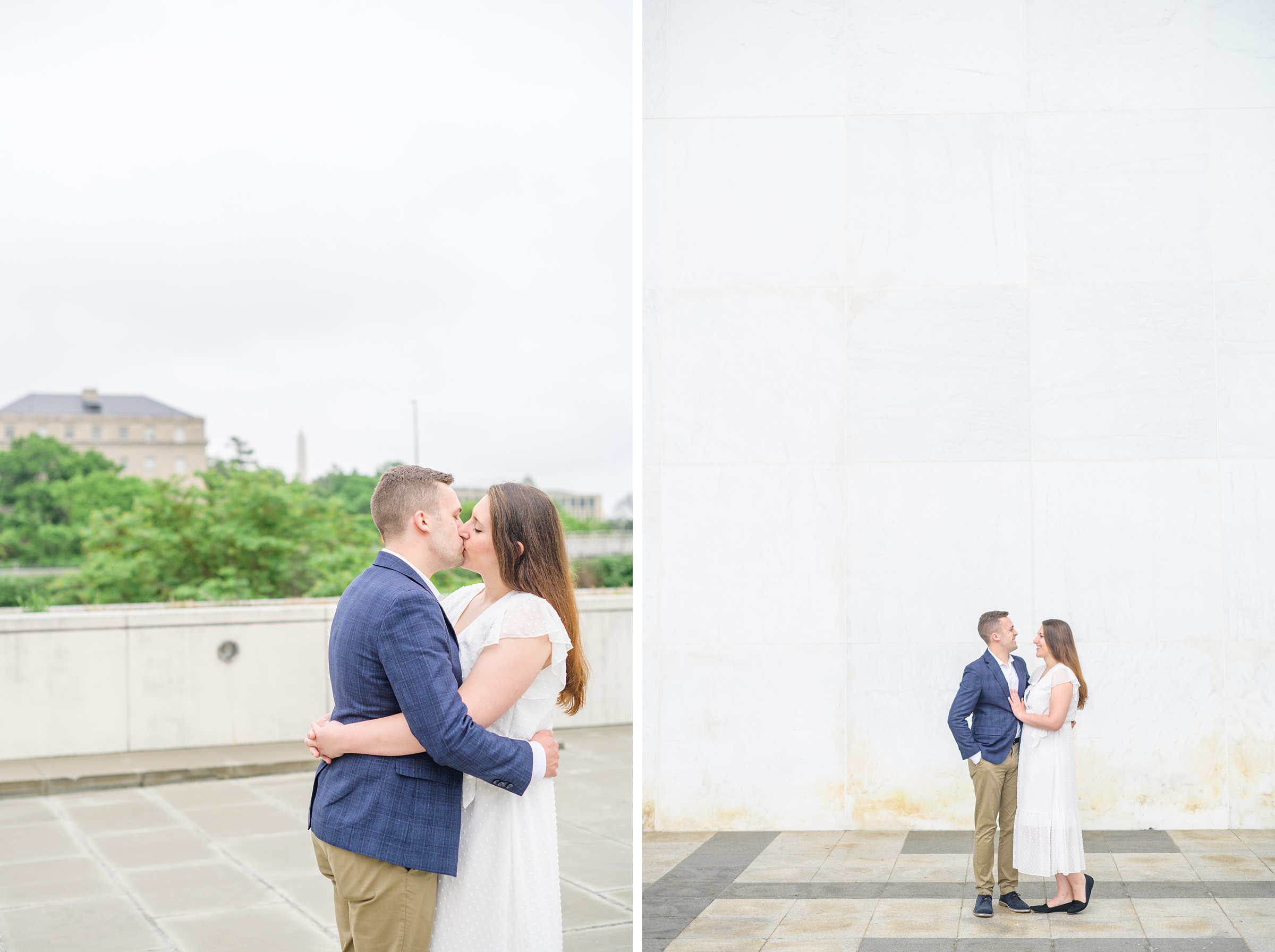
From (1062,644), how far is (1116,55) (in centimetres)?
370

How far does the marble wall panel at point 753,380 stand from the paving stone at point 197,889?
10.3 feet

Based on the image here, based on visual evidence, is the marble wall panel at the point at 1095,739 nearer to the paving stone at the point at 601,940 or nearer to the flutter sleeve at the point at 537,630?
the paving stone at the point at 601,940

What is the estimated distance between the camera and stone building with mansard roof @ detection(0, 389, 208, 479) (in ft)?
277

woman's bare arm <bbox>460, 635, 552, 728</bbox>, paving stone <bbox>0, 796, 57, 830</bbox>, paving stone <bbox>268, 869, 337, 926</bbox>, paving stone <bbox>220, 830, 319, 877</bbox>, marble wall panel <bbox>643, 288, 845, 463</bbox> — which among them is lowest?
paving stone <bbox>0, 796, 57, 830</bbox>

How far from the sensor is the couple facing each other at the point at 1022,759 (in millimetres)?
4949

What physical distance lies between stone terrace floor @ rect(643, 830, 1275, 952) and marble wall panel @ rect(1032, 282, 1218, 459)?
2.19 metres

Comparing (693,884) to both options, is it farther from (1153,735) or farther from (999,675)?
(1153,735)

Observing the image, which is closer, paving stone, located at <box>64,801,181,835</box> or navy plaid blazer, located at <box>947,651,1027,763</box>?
navy plaid blazer, located at <box>947,651,1027,763</box>

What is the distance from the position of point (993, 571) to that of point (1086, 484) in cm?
75

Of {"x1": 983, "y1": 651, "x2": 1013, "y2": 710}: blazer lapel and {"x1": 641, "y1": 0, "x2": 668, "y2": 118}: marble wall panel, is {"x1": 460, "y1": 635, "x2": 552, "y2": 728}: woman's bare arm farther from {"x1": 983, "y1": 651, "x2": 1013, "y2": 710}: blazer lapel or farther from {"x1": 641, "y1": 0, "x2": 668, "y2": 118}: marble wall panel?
{"x1": 641, "y1": 0, "x2": 668, "y2": 118}: marble wall panel

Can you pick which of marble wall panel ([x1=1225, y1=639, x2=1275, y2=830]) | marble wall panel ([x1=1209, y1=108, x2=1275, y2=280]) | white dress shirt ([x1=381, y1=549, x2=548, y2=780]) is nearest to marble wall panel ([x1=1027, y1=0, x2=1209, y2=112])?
marble wall panel ([x1=1209, y1=108, x2=1275, y2=280])

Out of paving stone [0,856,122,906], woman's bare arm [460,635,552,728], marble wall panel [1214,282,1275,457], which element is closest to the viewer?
woman's bare arm [460,635,552,728]

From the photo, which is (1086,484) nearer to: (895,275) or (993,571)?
(993,571)

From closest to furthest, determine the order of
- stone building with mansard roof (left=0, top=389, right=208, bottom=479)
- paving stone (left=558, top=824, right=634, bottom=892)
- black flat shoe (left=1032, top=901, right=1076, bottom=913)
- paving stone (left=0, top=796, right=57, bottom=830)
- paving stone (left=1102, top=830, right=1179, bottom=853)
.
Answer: black flat shoe (left=1032, top=901, right=1076, bottom=913)
paving stone (left=1102, top=830, right=1179, bottom=853)
paving stone (left=558, top=824, right=634, bottom=892)
paving stone (left=0, top=796, right=57, bottom=830)
stone building with mansard roof (left=0, top=389, right=208, bottom=479)
